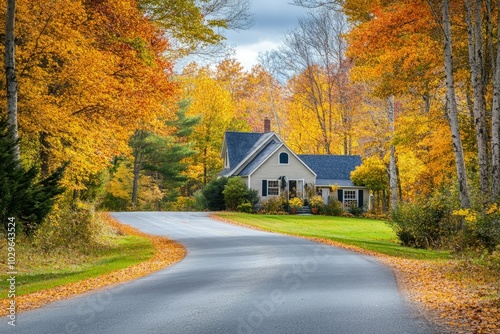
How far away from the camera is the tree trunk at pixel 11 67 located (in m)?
17.6

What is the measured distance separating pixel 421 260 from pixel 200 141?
143ft

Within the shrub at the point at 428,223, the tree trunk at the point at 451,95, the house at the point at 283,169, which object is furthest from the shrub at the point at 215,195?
the tree trunk at the point at 451,95

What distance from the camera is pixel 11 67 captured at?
17.8 m

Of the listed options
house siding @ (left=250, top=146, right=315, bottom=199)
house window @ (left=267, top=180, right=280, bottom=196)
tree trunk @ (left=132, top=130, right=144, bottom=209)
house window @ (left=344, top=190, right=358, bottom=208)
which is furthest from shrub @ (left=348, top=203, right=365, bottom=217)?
tree trunk @ (left=132, top=130, right=144, bottom=209)

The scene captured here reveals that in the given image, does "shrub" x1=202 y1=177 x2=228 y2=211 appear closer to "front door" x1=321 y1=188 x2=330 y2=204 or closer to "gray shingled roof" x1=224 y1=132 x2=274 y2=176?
"gray shingled roof" x1=224 y1=132 x2=274 y2=176

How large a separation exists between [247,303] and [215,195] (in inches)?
1509

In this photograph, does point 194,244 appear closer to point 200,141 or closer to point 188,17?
point 188,17

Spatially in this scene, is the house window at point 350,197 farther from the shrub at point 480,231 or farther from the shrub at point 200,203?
the shrub at point 480,231

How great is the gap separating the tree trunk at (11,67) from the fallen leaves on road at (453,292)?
1156cm

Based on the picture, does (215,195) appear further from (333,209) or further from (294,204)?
(333,209)

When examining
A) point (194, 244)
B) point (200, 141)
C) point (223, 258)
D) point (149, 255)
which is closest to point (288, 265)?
point (223, 258)

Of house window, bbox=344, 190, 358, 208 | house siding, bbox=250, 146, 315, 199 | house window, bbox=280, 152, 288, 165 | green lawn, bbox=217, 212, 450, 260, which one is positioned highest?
house window, bbox=280, 152, 288, 165

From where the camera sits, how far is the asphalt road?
883 cm

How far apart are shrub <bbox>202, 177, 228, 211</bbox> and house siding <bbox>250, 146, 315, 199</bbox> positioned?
103 inches
